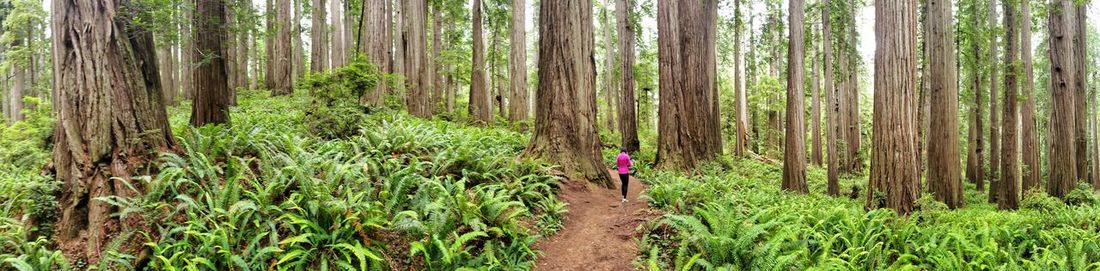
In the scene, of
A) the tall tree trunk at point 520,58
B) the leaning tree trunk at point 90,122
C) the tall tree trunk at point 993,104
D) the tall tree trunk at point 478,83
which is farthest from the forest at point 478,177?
the tall tree trunk at point 520,58

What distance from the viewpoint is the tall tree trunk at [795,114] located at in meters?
11.2

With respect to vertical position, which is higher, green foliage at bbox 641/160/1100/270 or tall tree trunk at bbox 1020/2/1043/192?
tall tree trunk at bbox 1020/2/1043/192

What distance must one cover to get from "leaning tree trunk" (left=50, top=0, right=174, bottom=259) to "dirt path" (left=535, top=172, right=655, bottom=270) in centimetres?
371

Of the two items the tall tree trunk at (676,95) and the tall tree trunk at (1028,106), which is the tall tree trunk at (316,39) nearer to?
the tall tree trunk at (676,95)

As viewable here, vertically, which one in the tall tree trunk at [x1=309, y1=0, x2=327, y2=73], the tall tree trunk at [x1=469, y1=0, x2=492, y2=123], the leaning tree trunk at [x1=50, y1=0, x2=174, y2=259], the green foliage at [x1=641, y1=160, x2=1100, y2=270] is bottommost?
the green foliage at [x1=641, y1=160, x2=1100, y2=270]

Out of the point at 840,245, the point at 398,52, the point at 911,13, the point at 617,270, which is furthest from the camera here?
the point at 398,52

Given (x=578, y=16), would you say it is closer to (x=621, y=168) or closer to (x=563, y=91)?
(x=563, y=91)

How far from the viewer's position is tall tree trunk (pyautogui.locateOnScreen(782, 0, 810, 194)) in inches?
→ 442

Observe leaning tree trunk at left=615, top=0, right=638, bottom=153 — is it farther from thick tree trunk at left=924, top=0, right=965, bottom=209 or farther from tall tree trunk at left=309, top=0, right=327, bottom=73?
tall tree trunk at left=309, top=0, right=327, bottom=73

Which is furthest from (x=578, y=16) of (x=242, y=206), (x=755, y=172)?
(x=755, y=172)

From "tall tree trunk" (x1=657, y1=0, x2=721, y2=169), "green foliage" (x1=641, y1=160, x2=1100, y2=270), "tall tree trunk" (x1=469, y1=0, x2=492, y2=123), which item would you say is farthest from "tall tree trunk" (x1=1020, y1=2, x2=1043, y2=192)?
"tall tree trunk" (x1=469, y1=0, x2=492, y2=123)

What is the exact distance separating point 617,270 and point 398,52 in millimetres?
10835

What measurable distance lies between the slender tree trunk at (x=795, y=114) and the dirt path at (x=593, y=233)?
543cm

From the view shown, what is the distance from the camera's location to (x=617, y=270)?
192 inches
